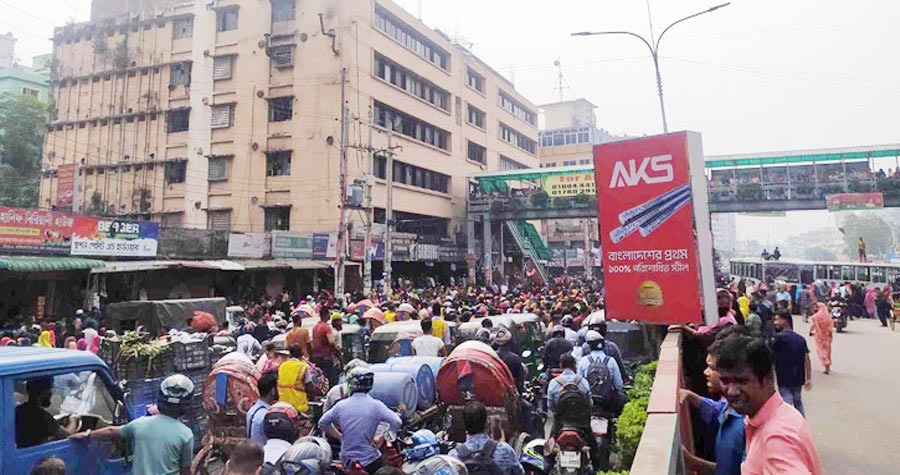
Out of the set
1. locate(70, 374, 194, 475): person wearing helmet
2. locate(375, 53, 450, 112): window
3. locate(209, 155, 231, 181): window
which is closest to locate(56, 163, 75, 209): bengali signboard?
locate(209, 155, 231, 181): window

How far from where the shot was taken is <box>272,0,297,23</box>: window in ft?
104

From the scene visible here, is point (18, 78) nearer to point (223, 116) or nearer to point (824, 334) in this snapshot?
point (223, 116)

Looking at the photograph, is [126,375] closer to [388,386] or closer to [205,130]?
[388,386]

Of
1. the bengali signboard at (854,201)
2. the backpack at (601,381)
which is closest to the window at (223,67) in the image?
the backpack at (601,381)

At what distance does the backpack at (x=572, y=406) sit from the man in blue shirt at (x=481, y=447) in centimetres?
161

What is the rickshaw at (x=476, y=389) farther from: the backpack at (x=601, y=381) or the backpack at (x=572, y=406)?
the backpack at (x=601, y=381)

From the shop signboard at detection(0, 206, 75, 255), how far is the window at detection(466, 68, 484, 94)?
32043 millimetres

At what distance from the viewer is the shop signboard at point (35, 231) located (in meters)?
15.8

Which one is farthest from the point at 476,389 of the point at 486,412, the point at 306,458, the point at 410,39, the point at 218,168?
the point at 410,39

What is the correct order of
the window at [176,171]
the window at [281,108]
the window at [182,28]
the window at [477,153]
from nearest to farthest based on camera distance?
the window at [281,108] → the window at [176,171] → the window at [182,28] → the window at [477,153]

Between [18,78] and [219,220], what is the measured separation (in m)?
32.0

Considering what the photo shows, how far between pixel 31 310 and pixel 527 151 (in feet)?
147

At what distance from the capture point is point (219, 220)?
31.1 m

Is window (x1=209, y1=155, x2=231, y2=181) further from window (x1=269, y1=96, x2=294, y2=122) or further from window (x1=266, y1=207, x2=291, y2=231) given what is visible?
window (x1=269, y1=96, x2=294, y2=122)
